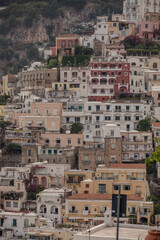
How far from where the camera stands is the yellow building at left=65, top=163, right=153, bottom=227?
70000 millimetres

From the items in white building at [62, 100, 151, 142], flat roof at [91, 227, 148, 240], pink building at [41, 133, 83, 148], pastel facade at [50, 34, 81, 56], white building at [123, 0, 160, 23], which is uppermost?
white building at [123, 0, 160, 23]

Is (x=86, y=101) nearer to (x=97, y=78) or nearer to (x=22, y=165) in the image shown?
(x=97, y=78)

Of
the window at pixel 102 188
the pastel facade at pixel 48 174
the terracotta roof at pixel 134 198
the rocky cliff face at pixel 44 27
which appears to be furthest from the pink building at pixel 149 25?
the rocky cliff face at pixel 44 27

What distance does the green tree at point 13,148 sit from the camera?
8288cm

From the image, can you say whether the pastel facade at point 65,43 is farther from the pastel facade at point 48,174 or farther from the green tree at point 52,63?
the pastel facade at point 48,174

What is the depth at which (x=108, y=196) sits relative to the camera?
71.2m

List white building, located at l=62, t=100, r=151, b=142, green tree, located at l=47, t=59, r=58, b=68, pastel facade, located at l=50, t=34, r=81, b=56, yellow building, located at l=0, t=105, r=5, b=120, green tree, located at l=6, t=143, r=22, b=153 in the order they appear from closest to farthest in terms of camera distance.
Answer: green tree, located at l=6, t=143, r=22, b=153, white building, located at l=62, t=100, r=151, b=142, yellow building, located at l=0, t=105, r=5, b=120, green tree, located at l=47, t=59, r=58, b=68, pastel facade, located at l=50, t=34, r=81, b=56

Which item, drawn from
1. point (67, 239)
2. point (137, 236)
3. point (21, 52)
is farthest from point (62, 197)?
point (21, 52)

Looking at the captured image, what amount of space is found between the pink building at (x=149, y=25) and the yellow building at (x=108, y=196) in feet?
106

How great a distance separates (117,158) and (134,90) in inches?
614

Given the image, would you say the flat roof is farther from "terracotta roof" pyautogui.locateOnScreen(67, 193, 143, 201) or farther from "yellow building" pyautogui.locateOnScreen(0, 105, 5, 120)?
"yellow building" pyautogui.locateOnScreen(0, 105, 5, 120)

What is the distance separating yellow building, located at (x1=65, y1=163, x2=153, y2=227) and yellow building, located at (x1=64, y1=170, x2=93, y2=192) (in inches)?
74.8

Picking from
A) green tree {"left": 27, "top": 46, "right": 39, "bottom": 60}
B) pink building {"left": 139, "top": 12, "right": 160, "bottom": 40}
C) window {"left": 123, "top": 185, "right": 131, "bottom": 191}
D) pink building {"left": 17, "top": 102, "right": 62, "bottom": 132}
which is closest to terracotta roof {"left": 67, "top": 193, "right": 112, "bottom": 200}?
window {"left": 123, "top": 185, "right": 131, "bottom": 191}

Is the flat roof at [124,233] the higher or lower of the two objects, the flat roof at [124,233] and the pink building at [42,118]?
the higher
